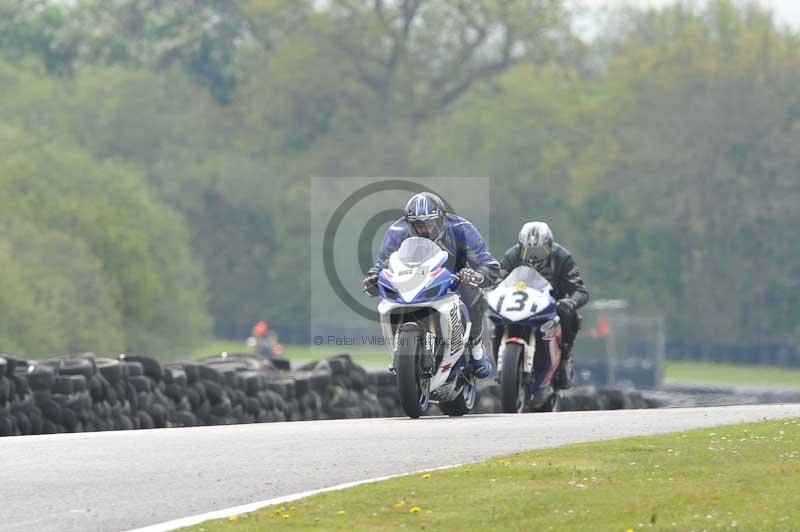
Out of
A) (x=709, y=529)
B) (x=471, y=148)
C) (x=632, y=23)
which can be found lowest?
(x=709, y=529)

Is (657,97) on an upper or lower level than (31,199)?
upper

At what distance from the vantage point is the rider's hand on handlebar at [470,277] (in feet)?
49.8

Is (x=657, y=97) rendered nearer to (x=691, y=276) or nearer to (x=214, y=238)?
(x=691, y=276)

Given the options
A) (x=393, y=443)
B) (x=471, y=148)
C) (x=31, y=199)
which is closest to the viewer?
(x=393, y=443)

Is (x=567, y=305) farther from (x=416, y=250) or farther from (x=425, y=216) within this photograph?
(x=416, y=250)

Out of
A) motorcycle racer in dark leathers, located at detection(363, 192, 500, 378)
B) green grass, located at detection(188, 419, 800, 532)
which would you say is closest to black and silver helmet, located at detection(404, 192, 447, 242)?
motorcycle racer in dark leathers, located at detection(363, 192, 500, 378)

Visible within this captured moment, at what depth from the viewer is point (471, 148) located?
265 ft

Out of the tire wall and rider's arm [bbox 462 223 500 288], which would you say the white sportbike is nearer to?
rider's arm [bbox 462 223 500 288]

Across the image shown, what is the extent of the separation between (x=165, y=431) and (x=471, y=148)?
222 feet

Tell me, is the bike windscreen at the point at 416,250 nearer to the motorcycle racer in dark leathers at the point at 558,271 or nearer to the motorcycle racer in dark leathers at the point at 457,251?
the motorcycle racer in dark leathers at the point at 457,251

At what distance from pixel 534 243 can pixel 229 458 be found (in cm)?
689

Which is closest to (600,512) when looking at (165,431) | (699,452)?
(699,452)

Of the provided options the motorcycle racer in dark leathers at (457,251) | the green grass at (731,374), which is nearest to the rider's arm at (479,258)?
the motorcycle racer in dark leathers at (457,251)

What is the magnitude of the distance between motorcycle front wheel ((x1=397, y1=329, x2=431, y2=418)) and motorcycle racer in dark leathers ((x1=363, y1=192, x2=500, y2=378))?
2.23 feet
